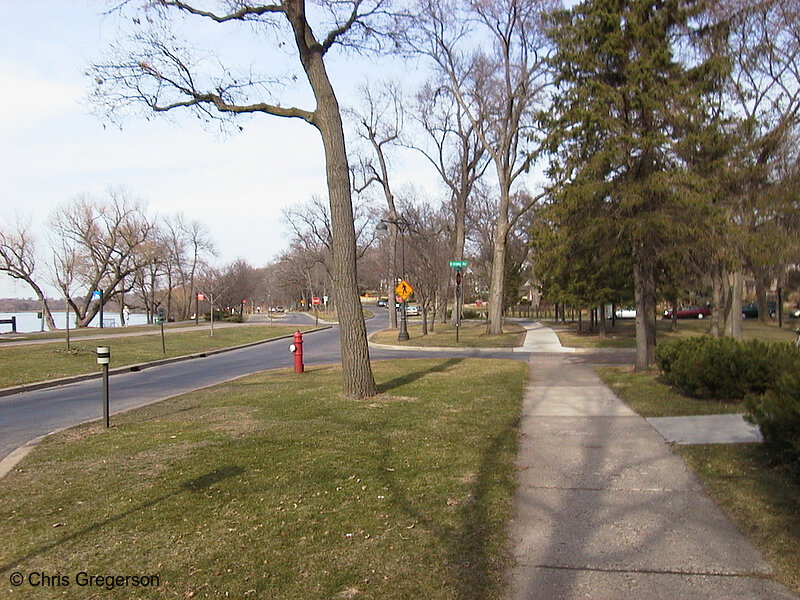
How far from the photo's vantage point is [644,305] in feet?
45.9

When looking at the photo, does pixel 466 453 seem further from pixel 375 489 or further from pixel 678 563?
pixel 678 563

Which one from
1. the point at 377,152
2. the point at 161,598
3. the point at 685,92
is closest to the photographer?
the point at 161,598

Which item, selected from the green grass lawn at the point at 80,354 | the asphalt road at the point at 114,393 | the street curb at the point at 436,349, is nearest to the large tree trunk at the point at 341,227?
the asphalt road at the point at 114,393

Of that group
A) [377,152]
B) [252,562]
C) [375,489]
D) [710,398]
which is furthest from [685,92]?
[377,152]

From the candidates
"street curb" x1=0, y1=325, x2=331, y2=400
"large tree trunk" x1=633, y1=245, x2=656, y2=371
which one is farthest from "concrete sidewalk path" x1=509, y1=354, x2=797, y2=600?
"street curb" x1=0, y1=325, x2=331, y2=400

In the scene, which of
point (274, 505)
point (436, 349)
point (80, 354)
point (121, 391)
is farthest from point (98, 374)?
point (274, 505)

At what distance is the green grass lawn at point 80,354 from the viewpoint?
57.3 feet

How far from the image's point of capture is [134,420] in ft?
30.3

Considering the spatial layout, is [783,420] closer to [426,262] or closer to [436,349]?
[436,349]

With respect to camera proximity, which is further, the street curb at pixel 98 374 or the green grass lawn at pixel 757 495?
the street curb at pixel 98 374

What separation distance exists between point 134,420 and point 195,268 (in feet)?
249

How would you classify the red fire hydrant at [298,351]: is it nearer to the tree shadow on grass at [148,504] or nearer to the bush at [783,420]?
the tree shadow on grass at [148,504]

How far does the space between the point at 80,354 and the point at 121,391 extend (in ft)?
29.5

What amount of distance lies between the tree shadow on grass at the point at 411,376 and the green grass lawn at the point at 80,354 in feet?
29.7
